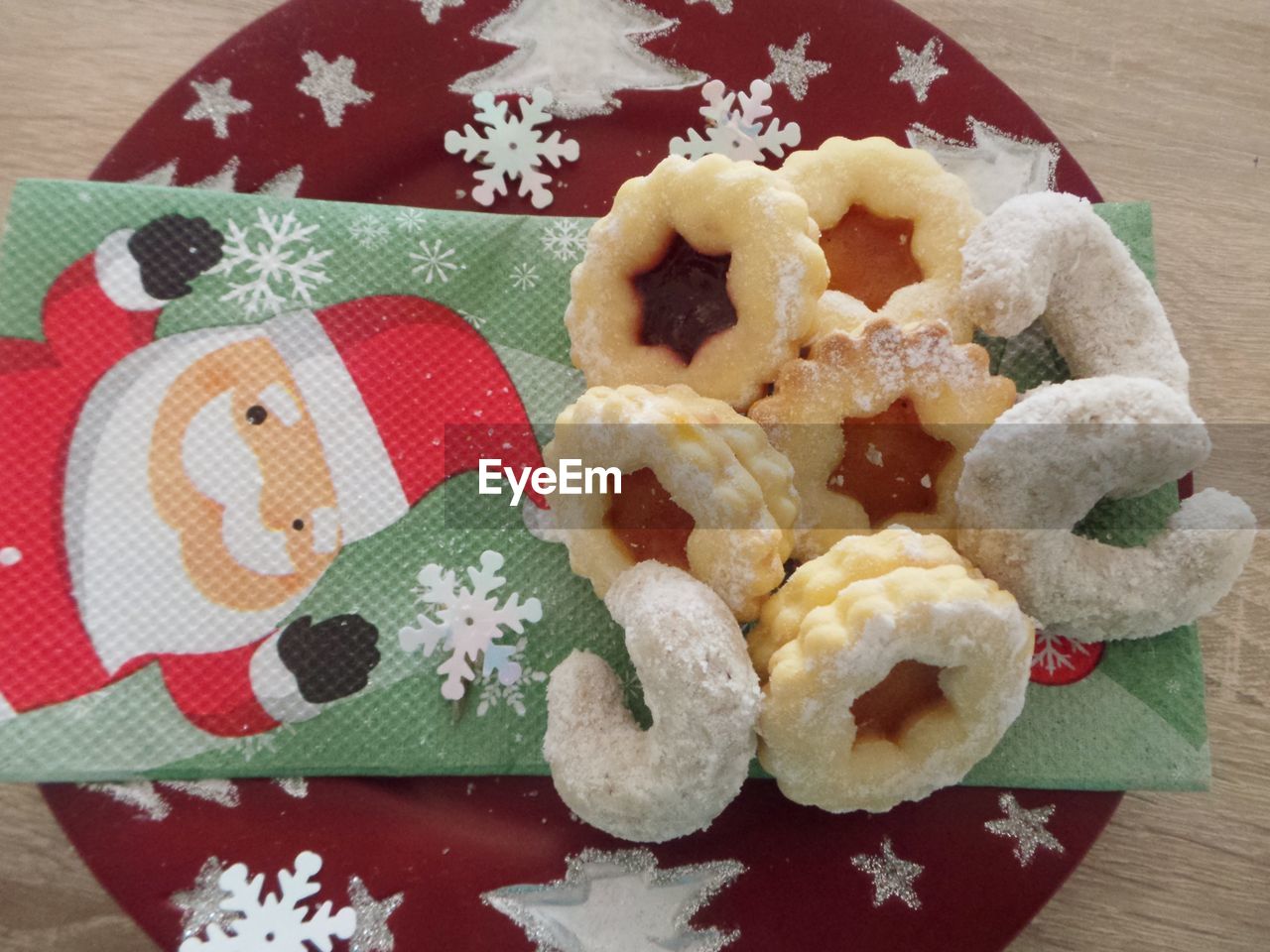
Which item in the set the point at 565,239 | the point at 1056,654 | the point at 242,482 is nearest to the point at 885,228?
the point at 565,239

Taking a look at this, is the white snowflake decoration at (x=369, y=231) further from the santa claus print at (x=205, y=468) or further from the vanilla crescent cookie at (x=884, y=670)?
the vanilla crescent cookie at (x=884, y=670)

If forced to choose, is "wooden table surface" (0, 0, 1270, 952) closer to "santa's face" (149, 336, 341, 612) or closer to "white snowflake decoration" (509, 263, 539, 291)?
"santa's face" (149, 336, 341, 612)

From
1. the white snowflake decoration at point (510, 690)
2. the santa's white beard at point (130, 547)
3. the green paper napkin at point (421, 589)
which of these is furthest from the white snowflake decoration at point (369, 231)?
the white snowflake decoration at point (510, 690)

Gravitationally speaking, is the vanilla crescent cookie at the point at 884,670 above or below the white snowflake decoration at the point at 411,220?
below

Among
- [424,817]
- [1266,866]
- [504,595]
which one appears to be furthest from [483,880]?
[1266,866]

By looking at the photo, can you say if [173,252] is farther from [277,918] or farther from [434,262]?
[277,918]

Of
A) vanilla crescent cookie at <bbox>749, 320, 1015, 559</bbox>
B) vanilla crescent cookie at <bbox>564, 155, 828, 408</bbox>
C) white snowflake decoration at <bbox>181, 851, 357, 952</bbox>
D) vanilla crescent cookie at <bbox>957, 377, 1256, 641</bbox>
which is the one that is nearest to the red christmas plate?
white snowflake decoration at <bbox>181, 851, 357, 952</bbox>
